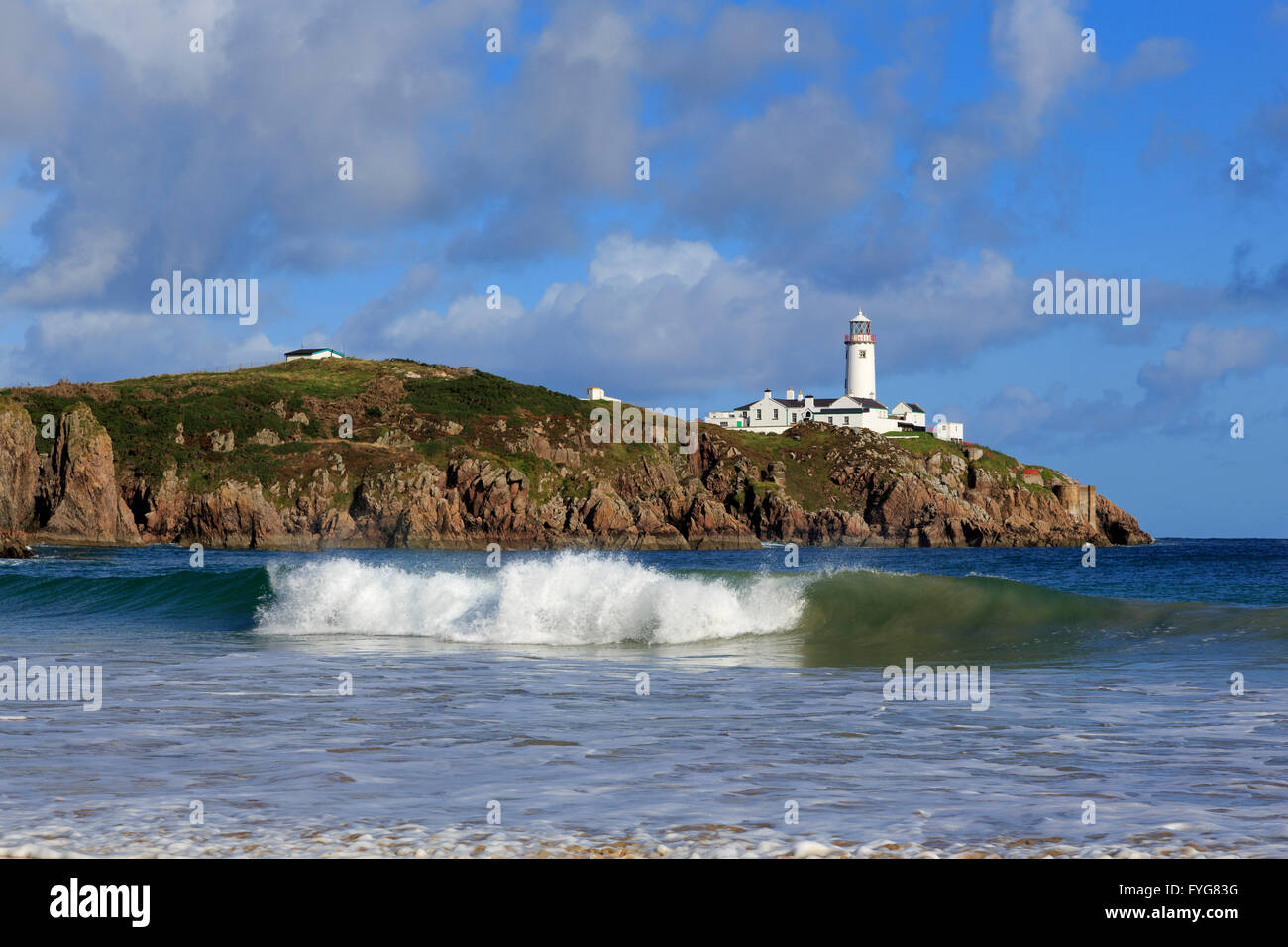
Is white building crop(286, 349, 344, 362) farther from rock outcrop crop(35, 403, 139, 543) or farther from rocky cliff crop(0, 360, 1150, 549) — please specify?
rock outcrop crop(35, 403, 139, 543)

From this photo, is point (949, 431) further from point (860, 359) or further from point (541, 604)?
point (541, 604)

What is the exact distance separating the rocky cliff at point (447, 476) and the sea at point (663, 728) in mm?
80996

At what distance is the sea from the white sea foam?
92 mm

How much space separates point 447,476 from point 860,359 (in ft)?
277

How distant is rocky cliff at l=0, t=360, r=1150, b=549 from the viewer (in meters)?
101

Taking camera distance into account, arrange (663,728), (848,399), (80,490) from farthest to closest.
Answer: (848,399)
(80,490)
(663,728)

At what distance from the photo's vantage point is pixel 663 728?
1053cm

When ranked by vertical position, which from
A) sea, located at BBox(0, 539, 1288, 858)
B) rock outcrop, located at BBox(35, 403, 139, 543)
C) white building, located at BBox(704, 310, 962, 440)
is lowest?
sea, located at BBox(0, 539, 1288, 858)

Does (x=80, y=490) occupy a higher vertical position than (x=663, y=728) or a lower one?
higher

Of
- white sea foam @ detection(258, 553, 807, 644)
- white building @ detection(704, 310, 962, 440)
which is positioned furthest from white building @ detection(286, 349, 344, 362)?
white sea foam @ detection(258, 553, 807, 644)

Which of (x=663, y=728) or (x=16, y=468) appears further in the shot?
(x=16, y=468)

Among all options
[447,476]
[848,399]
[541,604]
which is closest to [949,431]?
[848,399]
